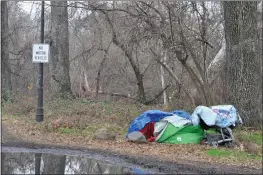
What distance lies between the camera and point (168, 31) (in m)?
16.6

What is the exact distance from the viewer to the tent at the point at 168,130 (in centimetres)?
1210

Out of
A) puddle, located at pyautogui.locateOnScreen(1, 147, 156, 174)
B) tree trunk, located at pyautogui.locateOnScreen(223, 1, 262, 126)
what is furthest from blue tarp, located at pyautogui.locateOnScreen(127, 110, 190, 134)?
puddle, located at pyautogui.locateOnScreen(1, 147, 156, 174)

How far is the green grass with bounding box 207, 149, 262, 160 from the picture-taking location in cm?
1024

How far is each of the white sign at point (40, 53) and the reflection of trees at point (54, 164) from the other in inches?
342

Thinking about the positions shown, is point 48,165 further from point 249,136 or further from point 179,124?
point 249,136

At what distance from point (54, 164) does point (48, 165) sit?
0.54 feet

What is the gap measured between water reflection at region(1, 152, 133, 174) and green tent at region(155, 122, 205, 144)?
4657 mm

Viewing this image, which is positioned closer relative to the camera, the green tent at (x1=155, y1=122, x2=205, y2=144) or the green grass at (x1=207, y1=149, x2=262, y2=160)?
the green grass at (x1=207, y1=149, x2=262, y2=160)

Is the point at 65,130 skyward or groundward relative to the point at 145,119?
groundward

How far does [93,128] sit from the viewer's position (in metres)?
14.3

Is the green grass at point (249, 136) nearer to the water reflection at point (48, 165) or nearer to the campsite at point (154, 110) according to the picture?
the campsite at point (154, 110)

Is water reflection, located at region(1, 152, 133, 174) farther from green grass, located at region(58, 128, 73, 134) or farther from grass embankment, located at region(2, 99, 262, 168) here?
green grass, located at region(58, 128, 73, 134)

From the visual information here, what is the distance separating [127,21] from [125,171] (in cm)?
1241

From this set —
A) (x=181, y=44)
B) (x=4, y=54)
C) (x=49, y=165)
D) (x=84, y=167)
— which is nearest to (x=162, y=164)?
(x=84, y=167)
